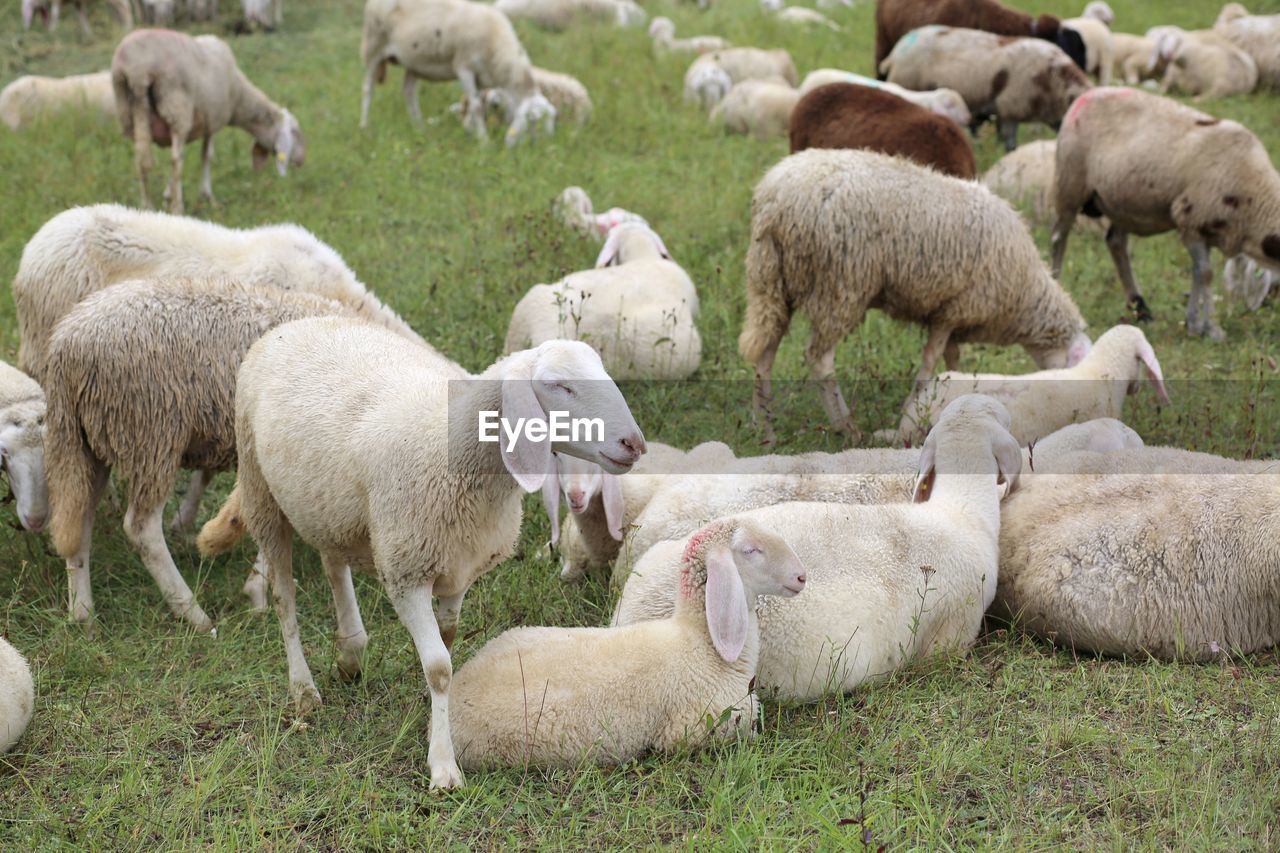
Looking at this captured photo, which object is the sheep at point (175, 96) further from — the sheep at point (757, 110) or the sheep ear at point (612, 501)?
the sheep ear at point (612, 501)

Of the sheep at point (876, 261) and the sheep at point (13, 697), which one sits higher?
the sheep at point (876, 261)

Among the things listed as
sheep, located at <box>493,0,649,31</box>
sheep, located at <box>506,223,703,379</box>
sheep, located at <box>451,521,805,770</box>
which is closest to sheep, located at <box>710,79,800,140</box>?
sheep, located at <box>506,223,703,379</box>

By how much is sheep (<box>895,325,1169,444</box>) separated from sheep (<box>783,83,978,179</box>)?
210cm

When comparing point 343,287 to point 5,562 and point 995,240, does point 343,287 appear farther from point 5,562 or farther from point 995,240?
point 995,240

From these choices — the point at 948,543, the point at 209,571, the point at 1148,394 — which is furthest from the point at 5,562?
the point at 1148,394

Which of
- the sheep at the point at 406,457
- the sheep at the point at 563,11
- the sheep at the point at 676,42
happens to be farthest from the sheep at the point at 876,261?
the sheep at the point at 563,11

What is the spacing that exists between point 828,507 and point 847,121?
4.53 metres

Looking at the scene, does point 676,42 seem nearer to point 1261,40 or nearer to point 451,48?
point 451,48

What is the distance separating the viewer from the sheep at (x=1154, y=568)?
4.00 m

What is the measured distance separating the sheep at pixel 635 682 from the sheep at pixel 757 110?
8.51 m

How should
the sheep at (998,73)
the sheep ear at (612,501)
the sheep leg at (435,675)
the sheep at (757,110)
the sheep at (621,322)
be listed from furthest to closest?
the sheep at (757,110) → the sheep at (998,73) → the sheep at (621,322) → the sheep ear at (612,501) → the sheep leg at (435,675)

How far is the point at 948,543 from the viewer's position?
160 inches

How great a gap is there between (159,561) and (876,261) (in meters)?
3.33

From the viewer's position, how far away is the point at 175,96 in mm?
9188
